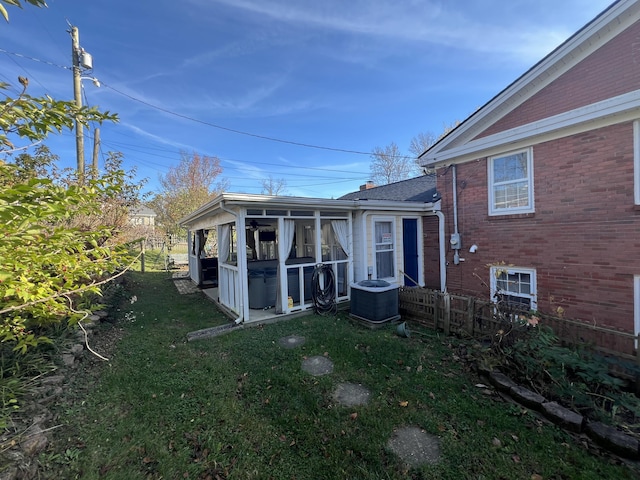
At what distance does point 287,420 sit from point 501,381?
2.63 metres

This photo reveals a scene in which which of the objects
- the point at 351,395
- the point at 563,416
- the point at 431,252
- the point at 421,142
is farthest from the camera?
the point at 421,142

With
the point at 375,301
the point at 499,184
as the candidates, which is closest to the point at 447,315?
the point at 375,301

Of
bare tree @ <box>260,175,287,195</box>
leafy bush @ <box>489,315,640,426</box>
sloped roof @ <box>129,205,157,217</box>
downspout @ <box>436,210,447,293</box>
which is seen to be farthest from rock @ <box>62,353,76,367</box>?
bare tree @ <box>260,175,287,195</box>

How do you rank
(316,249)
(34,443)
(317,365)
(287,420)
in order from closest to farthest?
(34,443)
(287,420)
(317,365)
(316,249)

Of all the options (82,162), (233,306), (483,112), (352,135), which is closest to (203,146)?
(352,135)

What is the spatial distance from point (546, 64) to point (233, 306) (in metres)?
8.25

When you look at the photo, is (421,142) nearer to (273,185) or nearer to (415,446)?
(273,185)

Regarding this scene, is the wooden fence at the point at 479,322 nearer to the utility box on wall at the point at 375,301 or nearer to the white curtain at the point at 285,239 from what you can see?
the utility box on wall at the point at 375,301

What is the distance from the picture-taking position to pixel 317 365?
4.08 meters

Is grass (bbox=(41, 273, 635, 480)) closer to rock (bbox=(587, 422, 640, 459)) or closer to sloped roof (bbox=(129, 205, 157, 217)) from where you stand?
rock (bbox=(587, 422, 640, 459))

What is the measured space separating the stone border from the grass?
0.43ft

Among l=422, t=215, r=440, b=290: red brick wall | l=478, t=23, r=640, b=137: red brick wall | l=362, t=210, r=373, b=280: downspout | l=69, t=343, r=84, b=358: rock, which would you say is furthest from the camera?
l=422, t=215, r=440, b=290: red brick wall

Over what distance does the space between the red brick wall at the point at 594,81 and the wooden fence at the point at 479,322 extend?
3.93 m

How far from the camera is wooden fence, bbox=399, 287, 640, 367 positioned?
12.9 ft
